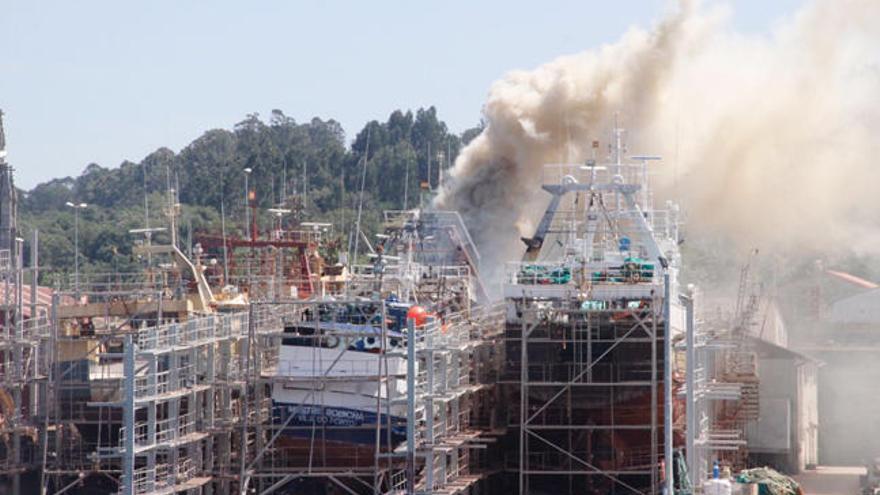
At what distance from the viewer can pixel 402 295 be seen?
2282 inches

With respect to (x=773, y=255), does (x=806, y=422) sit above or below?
below

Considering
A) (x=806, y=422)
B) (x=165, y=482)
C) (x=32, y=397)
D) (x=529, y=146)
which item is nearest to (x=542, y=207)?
(x=529, y=146)

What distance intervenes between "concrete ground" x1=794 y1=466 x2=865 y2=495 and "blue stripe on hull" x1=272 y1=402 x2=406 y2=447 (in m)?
17.3

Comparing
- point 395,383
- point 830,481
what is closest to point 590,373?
point 395,383

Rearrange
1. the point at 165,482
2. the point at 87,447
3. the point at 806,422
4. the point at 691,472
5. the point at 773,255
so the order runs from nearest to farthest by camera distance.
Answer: the point at 165,482
the point at 691,472
the point at 87,447
the point at 806,422
the point at 773,255

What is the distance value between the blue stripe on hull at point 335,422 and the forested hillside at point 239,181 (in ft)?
133

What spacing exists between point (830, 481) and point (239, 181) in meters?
58.3

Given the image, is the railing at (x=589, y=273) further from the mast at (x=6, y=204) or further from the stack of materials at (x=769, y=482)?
the mast at (x=6, y=204)

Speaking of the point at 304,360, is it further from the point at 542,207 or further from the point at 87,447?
the point at 542,207

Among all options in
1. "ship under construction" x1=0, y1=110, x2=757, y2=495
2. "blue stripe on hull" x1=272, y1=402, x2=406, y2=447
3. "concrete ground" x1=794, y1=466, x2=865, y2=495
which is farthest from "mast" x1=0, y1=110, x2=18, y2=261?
"concrete ground" x1=794, y1=466, x2=865, y2=495

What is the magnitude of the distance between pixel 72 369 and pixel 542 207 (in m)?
21.2

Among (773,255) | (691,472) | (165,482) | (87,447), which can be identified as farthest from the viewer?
(773,255)

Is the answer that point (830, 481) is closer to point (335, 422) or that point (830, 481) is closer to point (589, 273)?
point (589, 273)

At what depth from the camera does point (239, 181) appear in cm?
12212
